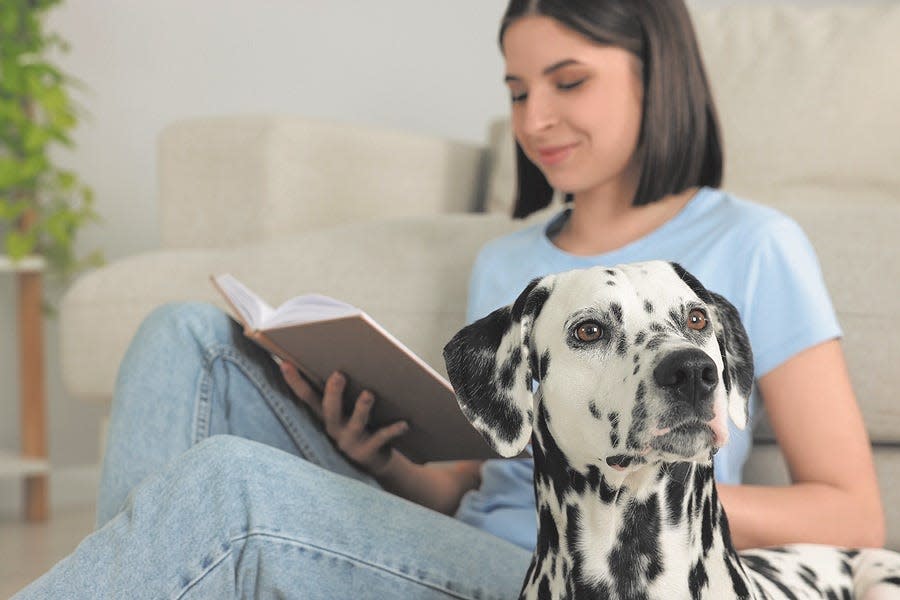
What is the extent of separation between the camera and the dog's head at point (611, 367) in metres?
0.94

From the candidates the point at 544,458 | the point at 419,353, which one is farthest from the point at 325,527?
the point at 419,353

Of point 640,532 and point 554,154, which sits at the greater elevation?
point 554,154

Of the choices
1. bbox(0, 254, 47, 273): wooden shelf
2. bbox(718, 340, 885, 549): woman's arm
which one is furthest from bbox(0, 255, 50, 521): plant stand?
bbox(718, 340, 885, 549): woman's arm

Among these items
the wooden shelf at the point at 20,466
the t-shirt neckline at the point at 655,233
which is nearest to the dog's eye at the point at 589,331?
the t-shirt neckline at the point at 655,233

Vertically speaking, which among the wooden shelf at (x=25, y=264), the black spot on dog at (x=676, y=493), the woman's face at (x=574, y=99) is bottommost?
the wooden shelf at (x=25, y=264)

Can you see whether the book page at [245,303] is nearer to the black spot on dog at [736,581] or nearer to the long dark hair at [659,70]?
the long dark hair at [659,70]

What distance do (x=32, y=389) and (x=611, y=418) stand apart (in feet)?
9.81

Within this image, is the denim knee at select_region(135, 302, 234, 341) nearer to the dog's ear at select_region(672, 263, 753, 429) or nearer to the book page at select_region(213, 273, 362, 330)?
the book page at select_region(213, 273, 362, 330)

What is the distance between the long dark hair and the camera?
65.4 inches

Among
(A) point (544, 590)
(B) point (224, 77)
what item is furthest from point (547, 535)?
(B) point (224, 77)

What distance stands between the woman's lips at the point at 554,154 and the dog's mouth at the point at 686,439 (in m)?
0.83

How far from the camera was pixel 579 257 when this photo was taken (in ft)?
5.67

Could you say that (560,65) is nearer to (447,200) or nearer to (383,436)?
(383,436)

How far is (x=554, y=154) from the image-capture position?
171 centimetres
